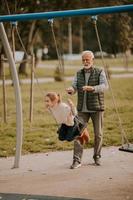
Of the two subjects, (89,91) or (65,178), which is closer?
(65,178)

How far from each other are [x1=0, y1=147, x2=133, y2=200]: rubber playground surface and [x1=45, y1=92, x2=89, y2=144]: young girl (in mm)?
542

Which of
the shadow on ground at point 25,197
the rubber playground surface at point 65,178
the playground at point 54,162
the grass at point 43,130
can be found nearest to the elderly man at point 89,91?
the playground at point 54,162

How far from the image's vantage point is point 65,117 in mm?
7766

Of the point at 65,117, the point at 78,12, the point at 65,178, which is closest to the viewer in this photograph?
the point at 78,12

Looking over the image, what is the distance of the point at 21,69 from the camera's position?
36.2 metres

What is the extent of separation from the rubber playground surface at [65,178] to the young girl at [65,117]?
0.54 m

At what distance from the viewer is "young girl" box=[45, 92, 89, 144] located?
25.2 feet

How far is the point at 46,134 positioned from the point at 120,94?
31.6ft

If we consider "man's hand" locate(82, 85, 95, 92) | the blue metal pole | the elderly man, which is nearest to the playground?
the blue metal pole

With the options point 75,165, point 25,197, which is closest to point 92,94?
point 75,165

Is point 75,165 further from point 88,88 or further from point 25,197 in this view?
point 25,197

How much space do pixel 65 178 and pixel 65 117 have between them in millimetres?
793

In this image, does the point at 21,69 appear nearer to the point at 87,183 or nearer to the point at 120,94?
the point at 120,94

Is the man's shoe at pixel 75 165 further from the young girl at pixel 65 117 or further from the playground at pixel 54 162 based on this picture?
the young girl at pixel 65 117
